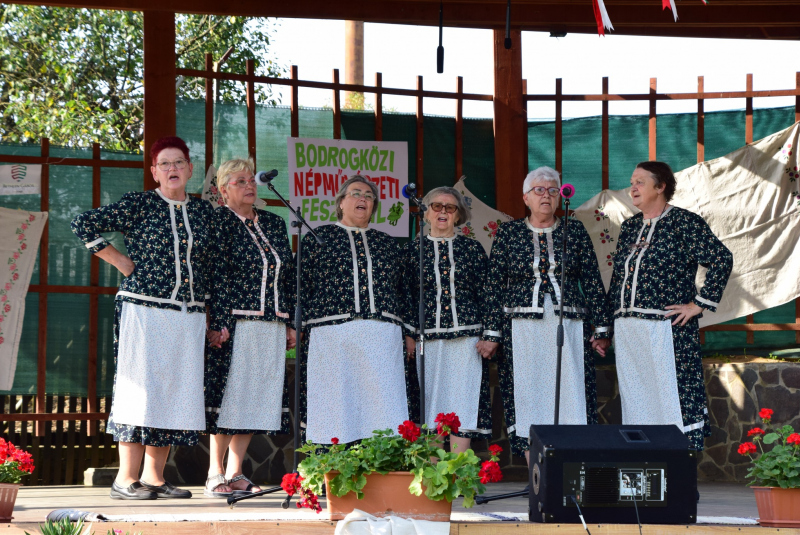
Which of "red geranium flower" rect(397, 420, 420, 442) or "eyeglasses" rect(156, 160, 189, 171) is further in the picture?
"eyeglasses" rect(156, 160, 189, 171)

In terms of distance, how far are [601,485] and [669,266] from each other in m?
1.64

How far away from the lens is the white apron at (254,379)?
4.25m

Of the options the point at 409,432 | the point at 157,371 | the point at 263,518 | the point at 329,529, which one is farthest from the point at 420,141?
the point at 329,529

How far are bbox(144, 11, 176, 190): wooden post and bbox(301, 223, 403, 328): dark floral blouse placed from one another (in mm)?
1406

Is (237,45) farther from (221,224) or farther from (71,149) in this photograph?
A: (221,224)

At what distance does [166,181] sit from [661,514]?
2517 millimetres

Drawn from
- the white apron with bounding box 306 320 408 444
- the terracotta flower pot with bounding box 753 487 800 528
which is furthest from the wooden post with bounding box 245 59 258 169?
the terracotta flower pot with bounding box 753 487 800 528

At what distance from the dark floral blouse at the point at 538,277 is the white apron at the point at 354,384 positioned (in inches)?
21.0

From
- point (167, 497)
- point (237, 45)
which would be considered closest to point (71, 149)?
point (167, 497)

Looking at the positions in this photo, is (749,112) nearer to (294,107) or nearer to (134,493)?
(294,107)

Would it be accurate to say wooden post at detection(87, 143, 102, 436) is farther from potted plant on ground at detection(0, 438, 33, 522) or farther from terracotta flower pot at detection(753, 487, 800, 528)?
terracotta flower pot at detection(753, 487, 800, 528)

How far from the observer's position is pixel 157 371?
3982 mm

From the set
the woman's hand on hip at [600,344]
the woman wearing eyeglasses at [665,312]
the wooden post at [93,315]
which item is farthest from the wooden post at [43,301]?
the woman wearing eyeglasses at [665,312]

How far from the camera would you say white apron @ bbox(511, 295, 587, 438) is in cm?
439
